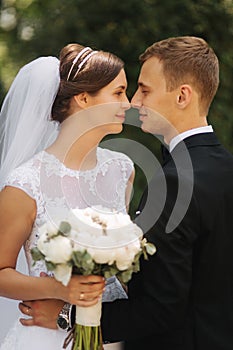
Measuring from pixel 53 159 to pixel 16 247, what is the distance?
539 mm

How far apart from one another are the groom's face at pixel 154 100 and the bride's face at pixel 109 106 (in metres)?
0.18

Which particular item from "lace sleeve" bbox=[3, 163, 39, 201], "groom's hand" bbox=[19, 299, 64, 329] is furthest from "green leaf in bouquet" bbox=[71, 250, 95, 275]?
"lace sleeve" bbox=[3, 163, 39, 201]

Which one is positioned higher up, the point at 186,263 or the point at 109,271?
the point at 109,271

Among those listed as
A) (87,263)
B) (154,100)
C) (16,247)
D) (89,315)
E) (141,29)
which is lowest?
(141,29)

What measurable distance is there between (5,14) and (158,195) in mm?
8029

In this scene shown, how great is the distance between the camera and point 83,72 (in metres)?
4.01

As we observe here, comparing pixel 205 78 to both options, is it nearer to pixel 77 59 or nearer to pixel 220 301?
pixel 77 59

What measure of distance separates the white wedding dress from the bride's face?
29cm

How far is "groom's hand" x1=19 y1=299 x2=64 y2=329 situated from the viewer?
3.69 meters

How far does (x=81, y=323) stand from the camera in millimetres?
3488

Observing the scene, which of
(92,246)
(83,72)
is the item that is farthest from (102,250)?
(83,72)

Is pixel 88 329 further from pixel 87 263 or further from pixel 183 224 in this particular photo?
pixel 183 224

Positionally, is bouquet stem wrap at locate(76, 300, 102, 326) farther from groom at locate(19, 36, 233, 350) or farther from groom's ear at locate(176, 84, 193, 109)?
groom's ear at locate(176, 84, 193, 109)

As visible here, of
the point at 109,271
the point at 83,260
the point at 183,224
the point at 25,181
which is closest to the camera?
the point at 83,260
